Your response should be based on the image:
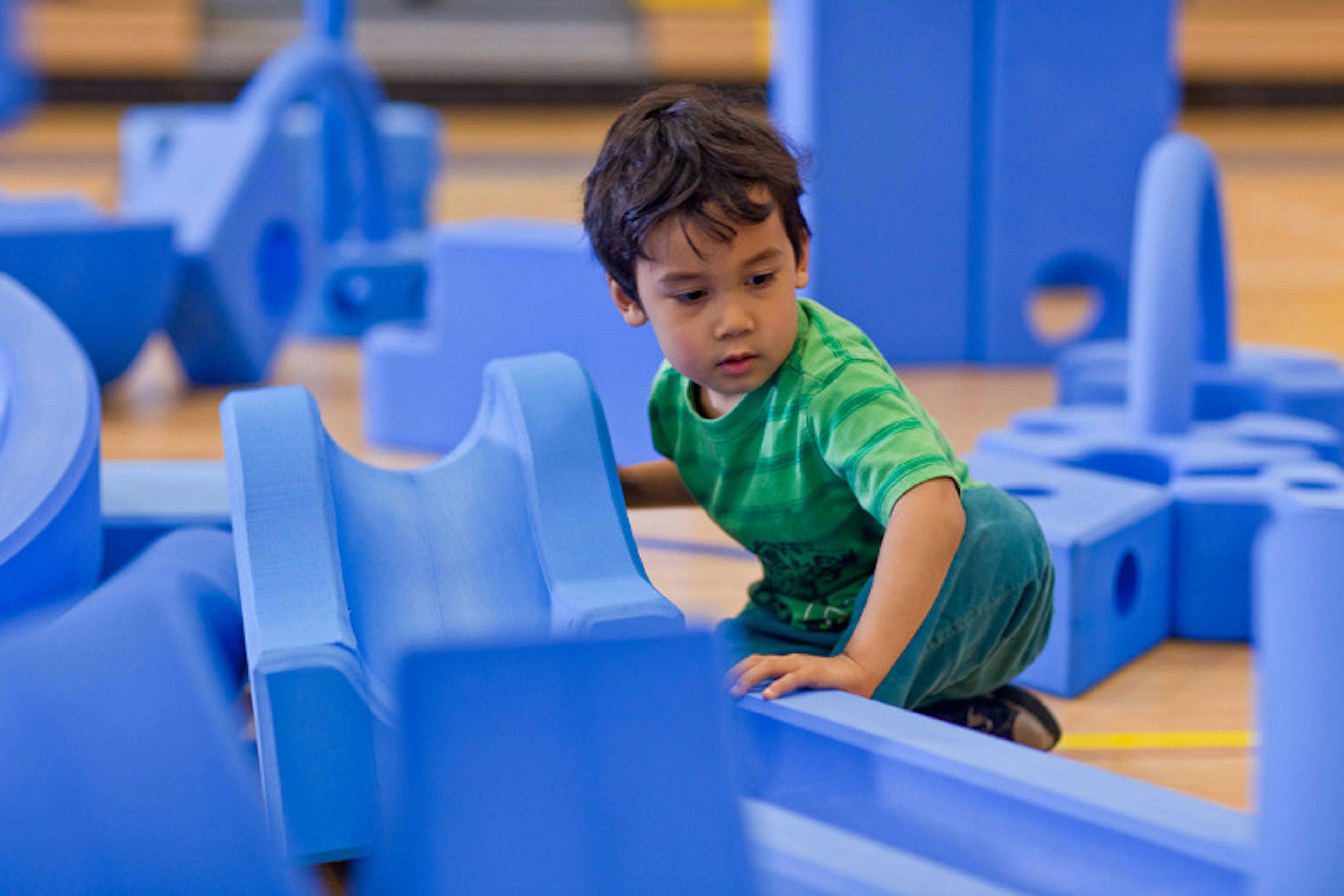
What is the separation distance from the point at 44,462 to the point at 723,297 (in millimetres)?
380

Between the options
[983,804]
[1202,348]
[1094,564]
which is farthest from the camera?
[1202,348]

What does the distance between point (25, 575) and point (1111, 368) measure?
1.10 m

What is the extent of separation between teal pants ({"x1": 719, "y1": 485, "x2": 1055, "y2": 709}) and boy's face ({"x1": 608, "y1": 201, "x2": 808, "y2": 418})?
13 centimetres

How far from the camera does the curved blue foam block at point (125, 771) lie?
398 mm

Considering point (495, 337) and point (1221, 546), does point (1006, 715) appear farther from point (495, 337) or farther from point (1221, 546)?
point (495, 337)

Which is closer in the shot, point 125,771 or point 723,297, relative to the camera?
point 125,771

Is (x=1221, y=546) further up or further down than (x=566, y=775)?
further down

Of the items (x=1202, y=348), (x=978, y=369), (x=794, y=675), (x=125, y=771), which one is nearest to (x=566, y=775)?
(x=125, y=771)

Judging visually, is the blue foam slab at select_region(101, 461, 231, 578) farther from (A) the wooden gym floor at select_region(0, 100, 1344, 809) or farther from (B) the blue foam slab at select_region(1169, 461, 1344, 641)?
(B) the blue foam slab at select_region(1169, 461, 1344, 641)

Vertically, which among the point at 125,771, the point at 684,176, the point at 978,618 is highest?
the point at 684,176

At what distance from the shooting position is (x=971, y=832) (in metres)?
0.55

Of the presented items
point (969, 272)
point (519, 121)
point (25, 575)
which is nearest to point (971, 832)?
point (25, 575)

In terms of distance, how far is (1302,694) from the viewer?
0.41m

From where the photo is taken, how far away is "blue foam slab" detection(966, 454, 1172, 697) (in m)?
1.03
